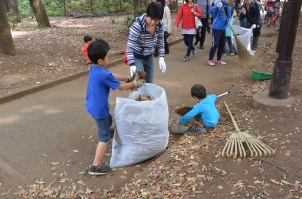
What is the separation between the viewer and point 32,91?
5.25m

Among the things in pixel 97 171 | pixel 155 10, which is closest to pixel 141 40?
pixel 155 10

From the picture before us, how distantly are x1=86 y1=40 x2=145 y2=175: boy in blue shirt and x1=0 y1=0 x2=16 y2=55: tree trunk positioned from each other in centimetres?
509

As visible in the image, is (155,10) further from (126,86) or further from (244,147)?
(244,147)

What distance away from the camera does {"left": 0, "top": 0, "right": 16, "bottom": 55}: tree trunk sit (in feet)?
22.1

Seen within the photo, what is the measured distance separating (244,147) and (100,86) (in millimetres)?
1674

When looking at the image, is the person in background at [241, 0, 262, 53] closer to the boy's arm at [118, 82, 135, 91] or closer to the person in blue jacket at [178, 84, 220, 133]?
the person in blue jacket at [178, 84, 220, 133]

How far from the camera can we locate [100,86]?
2.74m

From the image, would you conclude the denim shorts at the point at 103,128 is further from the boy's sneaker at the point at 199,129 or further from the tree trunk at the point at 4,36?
the tree trunk at the point at 4,36

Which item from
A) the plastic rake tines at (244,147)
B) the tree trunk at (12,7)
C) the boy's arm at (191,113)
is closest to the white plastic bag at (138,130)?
the boy's arm at (191,113)

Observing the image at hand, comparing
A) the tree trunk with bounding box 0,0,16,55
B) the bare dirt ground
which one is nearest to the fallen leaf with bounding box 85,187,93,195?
the bare dirt ground

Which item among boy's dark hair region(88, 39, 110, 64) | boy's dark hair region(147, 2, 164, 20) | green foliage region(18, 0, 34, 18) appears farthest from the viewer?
green foliage region(18, 0, 34, 18)

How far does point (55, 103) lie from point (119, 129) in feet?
7.19

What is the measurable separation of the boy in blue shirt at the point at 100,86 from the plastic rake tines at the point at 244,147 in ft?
3.81

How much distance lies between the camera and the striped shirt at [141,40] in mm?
3364
